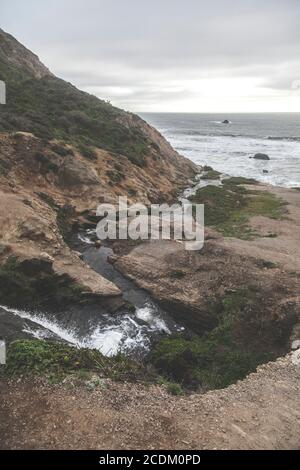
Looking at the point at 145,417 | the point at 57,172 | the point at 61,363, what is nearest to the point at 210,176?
the point at 57,172

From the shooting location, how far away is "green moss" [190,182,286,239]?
27.5 metres

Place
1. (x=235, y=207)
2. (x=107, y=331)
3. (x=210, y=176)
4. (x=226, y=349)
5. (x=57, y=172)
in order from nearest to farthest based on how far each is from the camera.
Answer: (x=226, y=349) < (x=107, y=331) < (x=57, y=172) < (x=235, y=207) < (x=210, y=176)

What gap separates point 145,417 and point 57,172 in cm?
2204

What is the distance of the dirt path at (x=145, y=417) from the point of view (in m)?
10.1

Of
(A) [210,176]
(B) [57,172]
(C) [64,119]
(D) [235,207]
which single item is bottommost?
(D) [235,207]

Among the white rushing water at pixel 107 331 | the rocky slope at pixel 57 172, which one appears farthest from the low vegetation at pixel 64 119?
the white rushing water at pixel 107 331

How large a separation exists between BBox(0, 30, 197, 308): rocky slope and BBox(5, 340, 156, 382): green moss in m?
4.91

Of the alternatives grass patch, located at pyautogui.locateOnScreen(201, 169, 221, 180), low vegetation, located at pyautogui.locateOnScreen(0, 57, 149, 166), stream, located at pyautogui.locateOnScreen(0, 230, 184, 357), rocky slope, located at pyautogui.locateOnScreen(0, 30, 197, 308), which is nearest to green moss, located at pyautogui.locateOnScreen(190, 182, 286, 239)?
rocky slope, located at pyautogui.locateOnScreen(0, 30, 197, 308)

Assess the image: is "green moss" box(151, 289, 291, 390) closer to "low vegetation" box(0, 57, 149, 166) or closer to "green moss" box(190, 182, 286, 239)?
"green moss" box(190, 182, 286, 239)

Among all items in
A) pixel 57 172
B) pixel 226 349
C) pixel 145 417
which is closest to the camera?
pixel 145 417

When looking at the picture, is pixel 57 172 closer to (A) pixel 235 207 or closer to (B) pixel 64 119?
(B) pixel 64 119

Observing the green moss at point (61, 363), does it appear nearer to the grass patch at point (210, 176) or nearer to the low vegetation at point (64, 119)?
the low vegetation at point (64, 119)

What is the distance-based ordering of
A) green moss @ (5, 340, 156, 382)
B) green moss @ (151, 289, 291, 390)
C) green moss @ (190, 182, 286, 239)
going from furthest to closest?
green moss @ (190, 182, 286, 239) < green moss @ (151, 289, 291, 390) < green moss @ (5, 340, 156, 382)

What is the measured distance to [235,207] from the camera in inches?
1355
